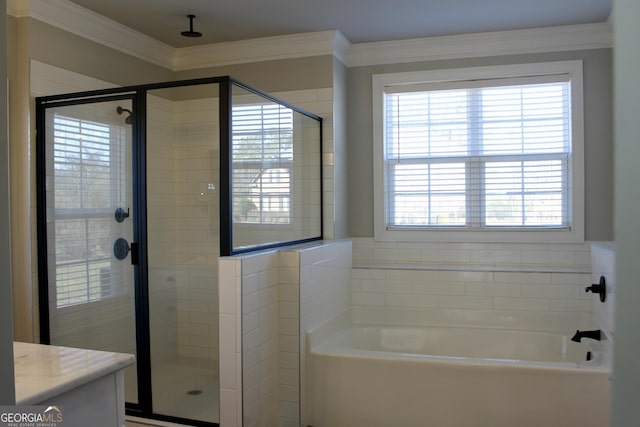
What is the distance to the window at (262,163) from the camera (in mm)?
2781

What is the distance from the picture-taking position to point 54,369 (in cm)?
128

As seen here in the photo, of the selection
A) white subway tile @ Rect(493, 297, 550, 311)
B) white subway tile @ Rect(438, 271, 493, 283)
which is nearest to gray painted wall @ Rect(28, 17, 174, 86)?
white subway tile @ Rect(438, 271, 493, 283)

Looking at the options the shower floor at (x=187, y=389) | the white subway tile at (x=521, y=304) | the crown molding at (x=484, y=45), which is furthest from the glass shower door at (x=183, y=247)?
the white subway tile at (x=521, y=304)

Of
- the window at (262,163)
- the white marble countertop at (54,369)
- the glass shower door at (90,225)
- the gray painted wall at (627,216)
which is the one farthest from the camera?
the glass shower door at (90,225)

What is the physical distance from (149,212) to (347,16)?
171cm

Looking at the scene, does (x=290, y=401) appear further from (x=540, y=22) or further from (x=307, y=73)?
(x=540, y=22)

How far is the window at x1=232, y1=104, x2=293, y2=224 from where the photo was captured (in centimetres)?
278

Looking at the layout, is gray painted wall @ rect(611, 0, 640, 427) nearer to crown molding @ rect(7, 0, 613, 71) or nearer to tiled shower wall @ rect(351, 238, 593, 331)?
tiled shower wall @ rect(351, 238, 593, 331)

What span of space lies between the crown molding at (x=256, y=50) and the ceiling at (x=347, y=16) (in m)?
0.08

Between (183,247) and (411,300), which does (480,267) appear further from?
(183,247)

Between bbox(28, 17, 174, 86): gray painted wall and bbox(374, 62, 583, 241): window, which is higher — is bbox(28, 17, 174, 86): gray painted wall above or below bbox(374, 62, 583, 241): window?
above

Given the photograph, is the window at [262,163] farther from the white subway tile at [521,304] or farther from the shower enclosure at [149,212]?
the white subway tile at [521,304]

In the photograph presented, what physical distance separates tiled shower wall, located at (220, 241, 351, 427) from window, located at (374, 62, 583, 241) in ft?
2.89

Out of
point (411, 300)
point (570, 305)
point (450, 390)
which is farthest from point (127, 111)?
point (570, 305)
